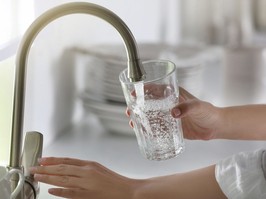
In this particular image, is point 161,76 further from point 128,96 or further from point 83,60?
point 83,60

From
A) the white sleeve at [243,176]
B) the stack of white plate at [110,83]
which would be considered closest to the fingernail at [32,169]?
the white sleeve at [243,176]

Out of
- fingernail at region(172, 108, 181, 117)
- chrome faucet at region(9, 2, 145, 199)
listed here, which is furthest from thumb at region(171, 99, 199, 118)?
chrome faucet at region(9, 2, 145, 199)

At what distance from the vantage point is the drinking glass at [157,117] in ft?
3.62

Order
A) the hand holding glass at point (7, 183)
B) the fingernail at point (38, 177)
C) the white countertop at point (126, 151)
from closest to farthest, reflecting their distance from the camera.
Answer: the hand holding glass at point (7, 183) → the fingernail at point (38, 177) → the white countertop at point (126, 151)

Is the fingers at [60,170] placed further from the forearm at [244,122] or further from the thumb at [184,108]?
the forearm at [244,122]

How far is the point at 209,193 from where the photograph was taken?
3.94ft

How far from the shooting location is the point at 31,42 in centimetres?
106

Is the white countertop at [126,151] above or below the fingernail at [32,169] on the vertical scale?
below

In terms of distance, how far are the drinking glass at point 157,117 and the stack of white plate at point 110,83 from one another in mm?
490

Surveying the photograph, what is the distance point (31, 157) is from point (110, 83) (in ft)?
1.91

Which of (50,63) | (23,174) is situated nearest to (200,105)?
(23,174)

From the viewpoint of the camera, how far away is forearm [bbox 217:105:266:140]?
127cm

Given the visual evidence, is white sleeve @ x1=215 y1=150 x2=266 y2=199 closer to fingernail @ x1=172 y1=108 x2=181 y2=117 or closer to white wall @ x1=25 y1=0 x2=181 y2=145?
fingernail @ x1=172 y1=108 x2=181 y2=117

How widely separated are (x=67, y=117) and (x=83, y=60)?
0.15 meters
